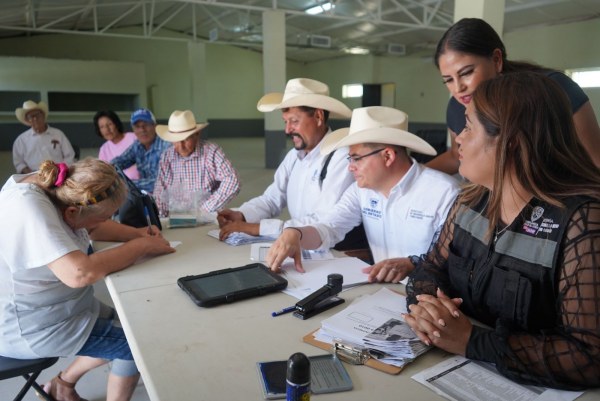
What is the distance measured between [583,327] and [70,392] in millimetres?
2091

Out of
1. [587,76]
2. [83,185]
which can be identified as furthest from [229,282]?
[587,76]

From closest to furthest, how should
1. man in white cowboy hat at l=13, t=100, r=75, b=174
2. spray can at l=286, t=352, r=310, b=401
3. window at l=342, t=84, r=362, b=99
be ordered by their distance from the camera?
spray can at l=286, t=352, r=310, b=401, man in white cowboy hat at l=13, t=100, r=75, b=174, window at l=342, t=84, r=362, b=99

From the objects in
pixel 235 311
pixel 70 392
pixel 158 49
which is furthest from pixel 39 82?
pixel 235 311

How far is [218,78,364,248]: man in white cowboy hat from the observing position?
247 cm

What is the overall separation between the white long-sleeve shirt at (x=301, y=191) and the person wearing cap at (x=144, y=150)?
1496 mm

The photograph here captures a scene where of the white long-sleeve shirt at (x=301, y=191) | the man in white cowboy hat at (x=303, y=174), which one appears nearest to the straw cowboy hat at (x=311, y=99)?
the man in white cowboy hat at (x=303, y=174)

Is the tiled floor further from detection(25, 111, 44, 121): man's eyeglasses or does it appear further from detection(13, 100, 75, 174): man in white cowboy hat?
detection(25, 111, 44, 121): man's eyeglasses

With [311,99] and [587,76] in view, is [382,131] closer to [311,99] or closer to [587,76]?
[311,99]

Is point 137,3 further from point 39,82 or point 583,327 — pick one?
point 583,327

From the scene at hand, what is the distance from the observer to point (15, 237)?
1.52 metres

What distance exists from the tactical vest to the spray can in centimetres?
68

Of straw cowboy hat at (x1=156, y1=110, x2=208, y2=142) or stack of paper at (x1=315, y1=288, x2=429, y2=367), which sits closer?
stack of paper at (x1=315, y1=288, x2=429, y2=367)

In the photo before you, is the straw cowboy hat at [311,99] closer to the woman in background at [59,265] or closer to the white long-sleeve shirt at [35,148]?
the woman in background at [59,265]

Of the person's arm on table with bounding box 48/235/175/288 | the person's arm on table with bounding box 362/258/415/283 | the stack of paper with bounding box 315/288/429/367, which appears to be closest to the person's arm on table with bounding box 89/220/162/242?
the person's arm on table with bounding box 48/235/175/288
